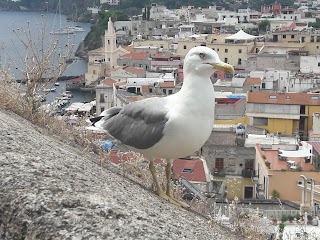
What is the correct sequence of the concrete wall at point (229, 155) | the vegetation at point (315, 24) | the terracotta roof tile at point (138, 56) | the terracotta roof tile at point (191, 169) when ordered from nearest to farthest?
the terracotta roof tile at point (191, 169) < the concrete wall at point (229, 155) < the terracotta roof tile at point (138, 56) < the vegetation at point (315, 24)

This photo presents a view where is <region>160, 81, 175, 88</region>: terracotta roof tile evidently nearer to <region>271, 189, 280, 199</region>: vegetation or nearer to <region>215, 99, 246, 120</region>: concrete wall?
<region>215, 99, 246, 120</region>: concrete wall

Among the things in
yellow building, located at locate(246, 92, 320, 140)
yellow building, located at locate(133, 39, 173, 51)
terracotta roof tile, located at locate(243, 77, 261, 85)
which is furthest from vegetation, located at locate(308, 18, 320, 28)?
yellow building, located at locate(246, 92, 320, 140)

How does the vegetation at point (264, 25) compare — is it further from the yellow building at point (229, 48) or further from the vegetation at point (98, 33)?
the vegetation at point (98, 33)

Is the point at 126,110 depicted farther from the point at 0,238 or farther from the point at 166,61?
the point at 166,61

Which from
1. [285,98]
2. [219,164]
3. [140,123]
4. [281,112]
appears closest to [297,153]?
[219,164]

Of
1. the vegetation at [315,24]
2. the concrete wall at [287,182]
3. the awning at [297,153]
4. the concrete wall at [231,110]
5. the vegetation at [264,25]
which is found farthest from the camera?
the vegetation at [264,25]

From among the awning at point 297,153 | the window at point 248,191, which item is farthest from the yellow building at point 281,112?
the awning at point 297,153

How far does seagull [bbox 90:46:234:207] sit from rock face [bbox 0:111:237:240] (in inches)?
9.5

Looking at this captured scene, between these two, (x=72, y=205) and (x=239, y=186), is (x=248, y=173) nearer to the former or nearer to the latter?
(x=239, y=186)

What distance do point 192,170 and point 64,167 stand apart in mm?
8791

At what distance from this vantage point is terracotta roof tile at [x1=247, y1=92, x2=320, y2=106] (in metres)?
16.7

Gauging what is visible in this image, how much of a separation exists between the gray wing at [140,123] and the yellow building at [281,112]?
13.5 metres

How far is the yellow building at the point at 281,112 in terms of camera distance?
16.7 m

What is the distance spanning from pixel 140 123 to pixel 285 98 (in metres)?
14.2
